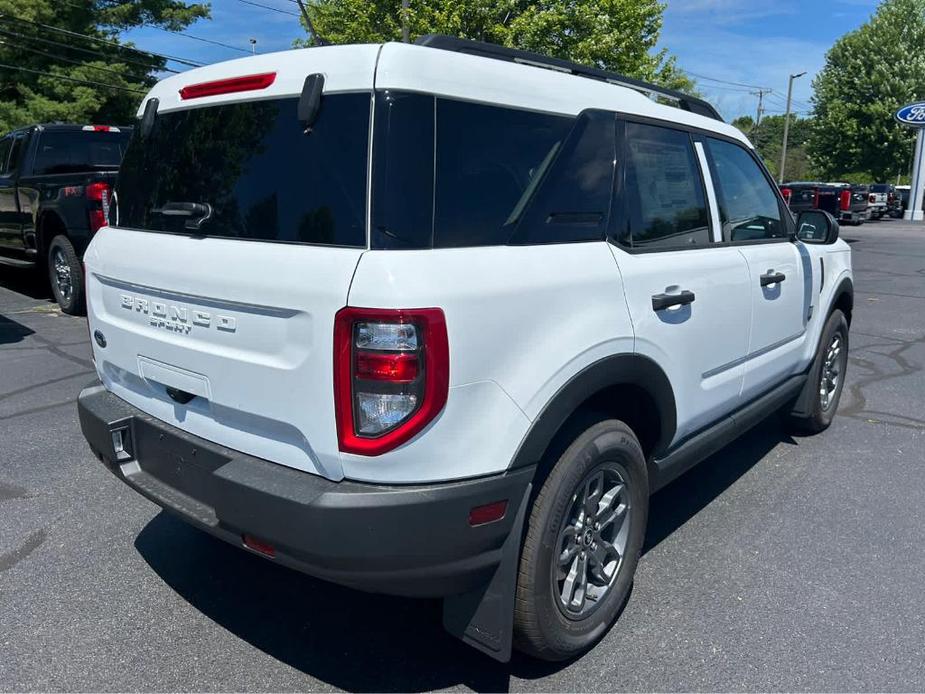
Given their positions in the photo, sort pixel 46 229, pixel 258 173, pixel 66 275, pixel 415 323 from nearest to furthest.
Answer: pixel 415 323, pixel 258 173, pixel 66 275, pixel 46 229

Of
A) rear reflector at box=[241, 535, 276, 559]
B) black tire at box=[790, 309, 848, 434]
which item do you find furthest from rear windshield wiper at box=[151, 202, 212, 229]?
black tire at box=[790, 309, 848, 434]

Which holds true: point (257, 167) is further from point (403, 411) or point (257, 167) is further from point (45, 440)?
point (45, 440)

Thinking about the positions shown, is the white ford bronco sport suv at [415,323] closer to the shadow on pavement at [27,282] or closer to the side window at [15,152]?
the side window at [15,152]

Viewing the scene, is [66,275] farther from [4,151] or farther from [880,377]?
[880,377]

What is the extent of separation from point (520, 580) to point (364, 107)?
1503 millimetres

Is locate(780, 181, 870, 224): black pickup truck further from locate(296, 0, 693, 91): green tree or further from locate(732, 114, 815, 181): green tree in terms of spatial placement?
locate(732, 114, 815, 181): green tree

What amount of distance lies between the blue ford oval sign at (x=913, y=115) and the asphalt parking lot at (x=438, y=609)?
34.7 m

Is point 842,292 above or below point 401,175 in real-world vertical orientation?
below

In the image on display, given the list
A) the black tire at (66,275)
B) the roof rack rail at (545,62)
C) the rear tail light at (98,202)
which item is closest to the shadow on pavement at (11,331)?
the black tire at (66,275)

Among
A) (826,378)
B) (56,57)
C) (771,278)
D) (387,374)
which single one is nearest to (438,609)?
(387,374)

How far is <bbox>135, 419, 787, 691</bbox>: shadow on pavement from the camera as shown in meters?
2.66

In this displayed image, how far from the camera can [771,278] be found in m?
3.72

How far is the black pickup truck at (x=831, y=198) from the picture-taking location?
24406 mm

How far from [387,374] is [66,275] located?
7.70m
